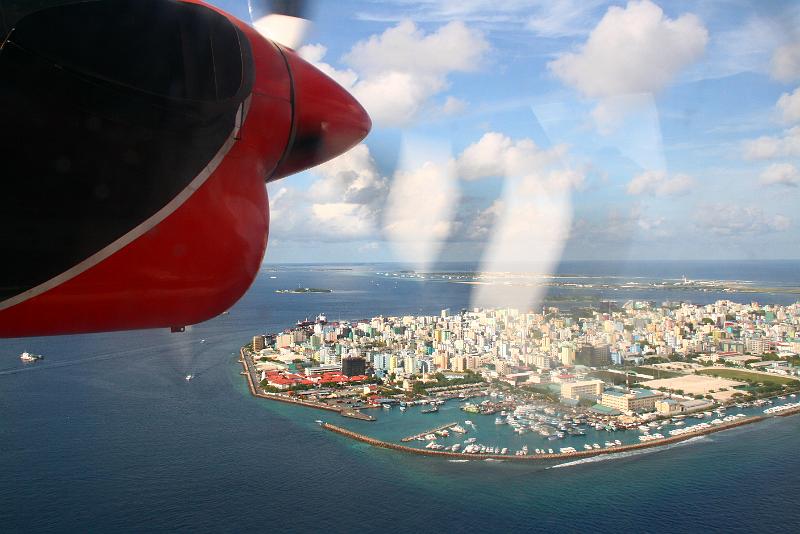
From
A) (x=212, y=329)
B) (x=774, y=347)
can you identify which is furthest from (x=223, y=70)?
(x=212, y=329)

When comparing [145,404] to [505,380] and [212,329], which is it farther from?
[212,329]

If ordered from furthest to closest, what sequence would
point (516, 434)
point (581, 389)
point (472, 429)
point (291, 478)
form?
point (581, 389)
point (472, 429)
point (516, 434)
point (291, 478)

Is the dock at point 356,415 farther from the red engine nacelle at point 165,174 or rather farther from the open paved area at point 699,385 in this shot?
the red engine nacelle at point 165,174

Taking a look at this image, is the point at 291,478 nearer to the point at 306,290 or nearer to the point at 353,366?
the point at 353,366

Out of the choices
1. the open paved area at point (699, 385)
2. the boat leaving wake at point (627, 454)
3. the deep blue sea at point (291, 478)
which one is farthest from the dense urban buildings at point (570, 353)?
the deep blue sea at point (291, 478)

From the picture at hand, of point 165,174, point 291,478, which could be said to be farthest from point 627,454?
point 165,174

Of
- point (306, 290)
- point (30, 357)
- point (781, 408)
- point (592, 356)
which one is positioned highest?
point (306, 290)

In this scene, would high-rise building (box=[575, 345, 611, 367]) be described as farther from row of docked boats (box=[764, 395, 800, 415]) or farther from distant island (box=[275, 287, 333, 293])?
distant island (box=[275, 287, 333, 293])
